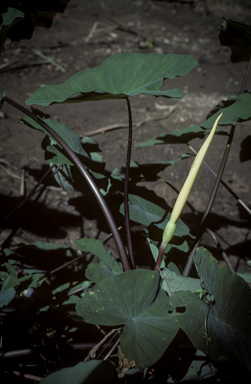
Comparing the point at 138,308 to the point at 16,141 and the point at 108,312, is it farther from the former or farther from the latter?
the point at 16,141

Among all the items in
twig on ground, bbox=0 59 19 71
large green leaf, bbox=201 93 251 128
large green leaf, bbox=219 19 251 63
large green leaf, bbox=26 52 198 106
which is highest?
large green leaf, bbox=219 19 251 63

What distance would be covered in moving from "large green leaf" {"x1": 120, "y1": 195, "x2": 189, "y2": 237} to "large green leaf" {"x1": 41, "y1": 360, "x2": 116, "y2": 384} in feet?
1.70

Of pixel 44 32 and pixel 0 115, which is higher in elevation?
pixel 44 32

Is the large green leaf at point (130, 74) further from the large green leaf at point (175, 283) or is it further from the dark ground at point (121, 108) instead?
the dark ground at point (121, 108)

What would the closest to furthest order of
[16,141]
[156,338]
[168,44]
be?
1. [156,338]
2. [16,141]
3. [168,44]

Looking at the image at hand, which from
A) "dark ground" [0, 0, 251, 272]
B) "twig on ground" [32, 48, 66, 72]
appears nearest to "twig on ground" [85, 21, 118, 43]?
"dark ground" [0, 0, 251, 272]

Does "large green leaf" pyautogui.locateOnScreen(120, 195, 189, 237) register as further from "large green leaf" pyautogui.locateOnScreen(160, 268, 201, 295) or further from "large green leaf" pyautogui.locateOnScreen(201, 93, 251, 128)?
"large green leaf" pyautogui.locateOnScreen(201, 93, 251, 128)

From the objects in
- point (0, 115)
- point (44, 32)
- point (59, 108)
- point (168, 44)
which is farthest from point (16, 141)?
point (168, 44)

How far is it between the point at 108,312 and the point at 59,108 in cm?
206

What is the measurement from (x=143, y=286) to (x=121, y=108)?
81.2 inches

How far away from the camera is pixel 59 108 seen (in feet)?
7.42

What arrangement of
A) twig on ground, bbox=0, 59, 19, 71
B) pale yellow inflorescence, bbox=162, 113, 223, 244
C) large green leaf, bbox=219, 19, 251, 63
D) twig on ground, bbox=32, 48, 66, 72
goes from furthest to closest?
twig on ground, bbox=32, 48, 66, 72 < twig on ground, bbox=0, 59, 19, 71 < large green leaf, bbox=219, 19, 251, 63 < pale yellow inflorescence, bbox=162, 113, 223, 244

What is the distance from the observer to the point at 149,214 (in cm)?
105

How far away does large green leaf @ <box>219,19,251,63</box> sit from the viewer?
3.18 feet
